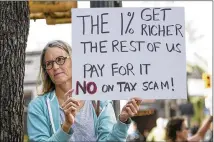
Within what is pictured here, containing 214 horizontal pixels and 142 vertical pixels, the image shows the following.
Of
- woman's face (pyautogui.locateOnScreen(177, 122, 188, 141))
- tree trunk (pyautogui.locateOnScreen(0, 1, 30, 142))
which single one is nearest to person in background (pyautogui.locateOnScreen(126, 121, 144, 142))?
woman's face (pyautogui.locateOnScreen(177, 122, 188, 141))

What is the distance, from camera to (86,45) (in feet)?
14.3

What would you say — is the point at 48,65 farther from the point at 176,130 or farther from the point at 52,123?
the point at 176,130

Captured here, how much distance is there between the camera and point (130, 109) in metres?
4.24

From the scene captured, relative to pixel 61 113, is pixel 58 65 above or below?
above

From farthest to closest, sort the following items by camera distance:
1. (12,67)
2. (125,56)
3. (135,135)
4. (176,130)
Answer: (135,135) → (176,130) → (125,56) → (12,67)

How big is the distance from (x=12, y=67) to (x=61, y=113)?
0.52 metres

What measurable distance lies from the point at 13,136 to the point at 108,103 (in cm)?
74

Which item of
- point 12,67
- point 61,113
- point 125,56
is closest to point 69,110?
point 61,113

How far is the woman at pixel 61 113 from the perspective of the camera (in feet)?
14.2

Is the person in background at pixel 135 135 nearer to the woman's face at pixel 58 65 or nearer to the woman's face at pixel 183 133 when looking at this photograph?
the woman's face at pixel 183 133

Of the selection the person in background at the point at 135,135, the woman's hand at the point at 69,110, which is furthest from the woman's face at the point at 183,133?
the person in background at the point at 135,135

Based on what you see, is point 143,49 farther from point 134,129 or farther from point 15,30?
point 134,129

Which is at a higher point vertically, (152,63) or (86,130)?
(152,63)

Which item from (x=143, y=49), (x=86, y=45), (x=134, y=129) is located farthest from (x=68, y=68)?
(x=134, y=129)
